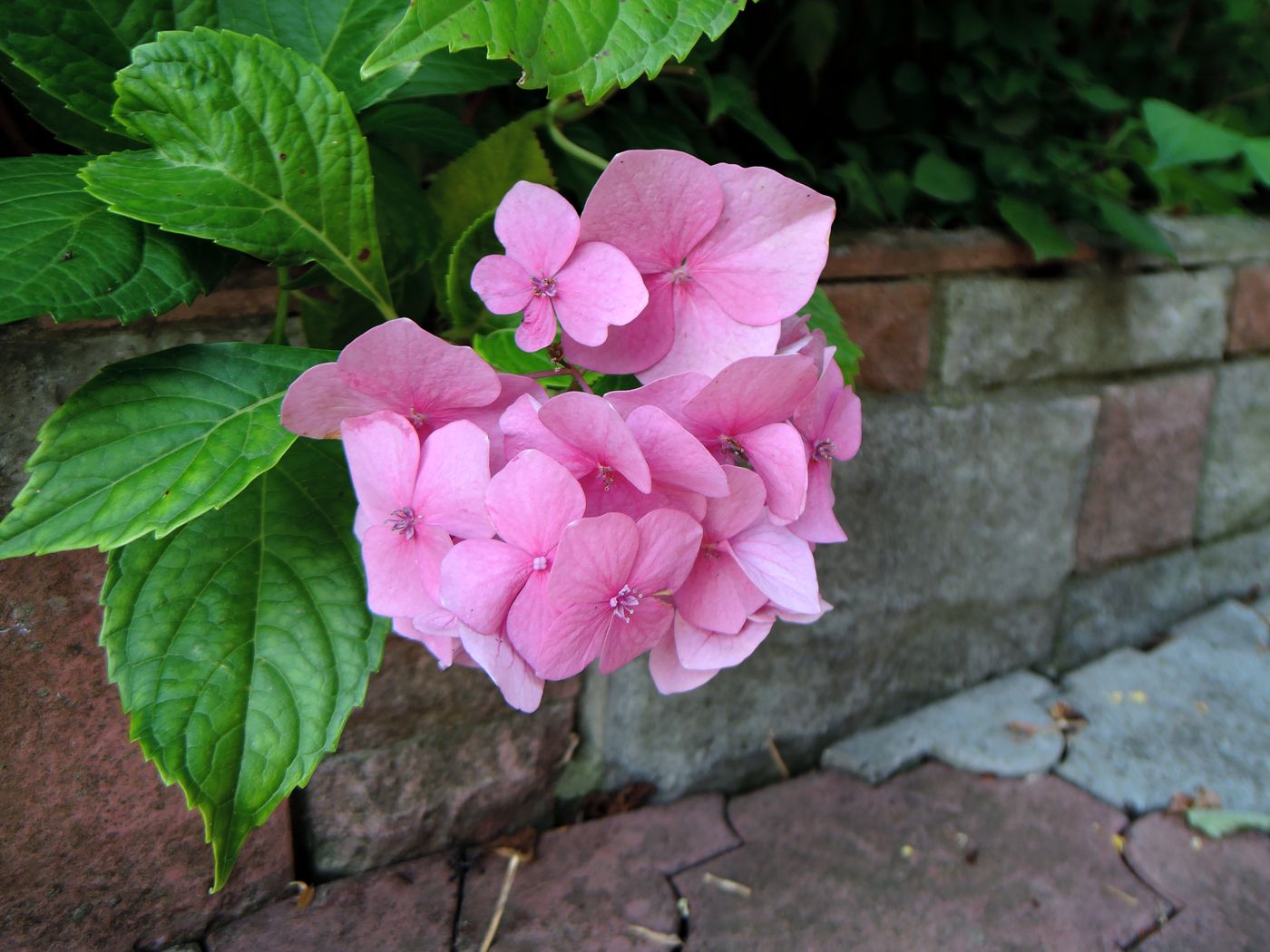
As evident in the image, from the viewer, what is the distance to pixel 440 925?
99cm

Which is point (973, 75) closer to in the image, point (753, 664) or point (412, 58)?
point (753, 664)

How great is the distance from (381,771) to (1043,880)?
2.61 feet

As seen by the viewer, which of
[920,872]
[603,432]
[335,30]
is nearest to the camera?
[603,432]

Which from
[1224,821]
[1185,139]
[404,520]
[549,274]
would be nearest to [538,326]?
[549,274]

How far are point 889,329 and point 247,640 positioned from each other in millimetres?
904

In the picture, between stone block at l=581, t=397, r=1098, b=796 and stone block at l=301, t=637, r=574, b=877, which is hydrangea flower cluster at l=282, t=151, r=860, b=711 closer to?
stone block at l=301, t=637, r=574, b=877

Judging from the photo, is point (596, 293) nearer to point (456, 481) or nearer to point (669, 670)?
point (456, 481)

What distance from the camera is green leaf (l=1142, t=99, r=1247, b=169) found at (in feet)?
3.86

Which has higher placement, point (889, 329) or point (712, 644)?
point (712, 644)

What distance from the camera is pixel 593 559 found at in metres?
0.48

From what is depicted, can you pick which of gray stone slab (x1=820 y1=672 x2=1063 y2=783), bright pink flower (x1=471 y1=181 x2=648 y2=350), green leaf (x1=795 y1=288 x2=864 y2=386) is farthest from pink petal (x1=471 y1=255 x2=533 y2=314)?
gray stone slab (x1=820 y1=672 x2=1063 y2=783)

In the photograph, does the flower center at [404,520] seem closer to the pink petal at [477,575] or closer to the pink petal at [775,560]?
the pink petal at [477,575]

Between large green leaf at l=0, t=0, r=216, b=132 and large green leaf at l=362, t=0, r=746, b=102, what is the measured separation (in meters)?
0.23

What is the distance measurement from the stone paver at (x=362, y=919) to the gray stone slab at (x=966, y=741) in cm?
58
